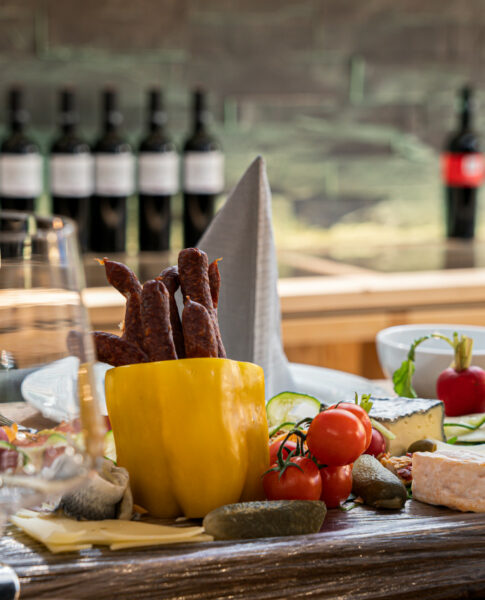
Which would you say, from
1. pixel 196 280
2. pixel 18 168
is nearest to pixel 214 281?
pixel 196 280

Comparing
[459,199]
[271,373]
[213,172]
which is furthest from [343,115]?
[271,373]

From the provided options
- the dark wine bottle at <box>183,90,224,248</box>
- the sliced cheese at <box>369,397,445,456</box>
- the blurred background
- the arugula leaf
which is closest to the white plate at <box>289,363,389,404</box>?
the arugula leaf

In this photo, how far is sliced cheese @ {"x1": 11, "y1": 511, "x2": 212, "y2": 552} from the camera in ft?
2.03

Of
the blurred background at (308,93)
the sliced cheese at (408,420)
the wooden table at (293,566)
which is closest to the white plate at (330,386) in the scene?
the sliced cheese at (408,420)

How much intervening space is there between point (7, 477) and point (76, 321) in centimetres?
9

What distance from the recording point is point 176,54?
2494 millimetres

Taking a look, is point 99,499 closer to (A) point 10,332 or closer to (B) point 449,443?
(A) point 10,332

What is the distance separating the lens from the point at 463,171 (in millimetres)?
2578

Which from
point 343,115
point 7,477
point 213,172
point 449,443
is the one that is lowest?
point 449,443

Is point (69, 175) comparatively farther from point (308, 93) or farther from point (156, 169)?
point (308, 93)

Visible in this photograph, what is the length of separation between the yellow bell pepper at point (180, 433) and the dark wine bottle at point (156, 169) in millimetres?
1543

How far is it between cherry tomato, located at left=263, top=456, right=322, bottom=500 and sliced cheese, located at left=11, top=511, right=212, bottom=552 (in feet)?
0.25

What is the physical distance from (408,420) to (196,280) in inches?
10.6

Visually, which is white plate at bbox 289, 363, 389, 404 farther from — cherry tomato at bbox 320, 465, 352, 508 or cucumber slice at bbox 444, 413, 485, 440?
cherry tomato at bbox 320, 465, 352, 508
